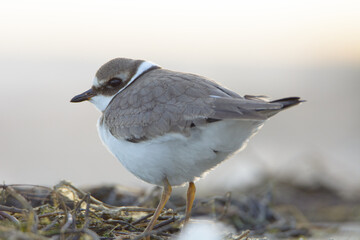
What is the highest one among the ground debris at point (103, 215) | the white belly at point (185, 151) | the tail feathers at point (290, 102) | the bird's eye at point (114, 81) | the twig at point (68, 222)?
the tail feathers at point (290, 102)

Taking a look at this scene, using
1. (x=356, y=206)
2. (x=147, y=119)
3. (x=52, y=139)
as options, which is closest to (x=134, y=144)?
(x=147, y=119)

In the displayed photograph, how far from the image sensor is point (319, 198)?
805 centimetres

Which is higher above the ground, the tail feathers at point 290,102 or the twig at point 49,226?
the tail feathers at point 290,102

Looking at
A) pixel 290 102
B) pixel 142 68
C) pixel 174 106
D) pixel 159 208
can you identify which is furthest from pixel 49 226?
pixel 142 68

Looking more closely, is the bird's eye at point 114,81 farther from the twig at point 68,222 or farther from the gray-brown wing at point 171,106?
the twig at point 68,222

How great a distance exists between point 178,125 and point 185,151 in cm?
21

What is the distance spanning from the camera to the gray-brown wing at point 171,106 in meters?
4.02

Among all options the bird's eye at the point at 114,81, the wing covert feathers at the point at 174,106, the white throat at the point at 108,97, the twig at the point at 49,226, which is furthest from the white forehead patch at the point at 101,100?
the twig at the point at 49,226

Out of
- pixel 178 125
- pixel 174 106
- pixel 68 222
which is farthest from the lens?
pixel 174 106

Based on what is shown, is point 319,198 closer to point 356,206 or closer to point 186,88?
point 356,206

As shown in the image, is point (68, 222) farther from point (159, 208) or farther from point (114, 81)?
point (114, 81)

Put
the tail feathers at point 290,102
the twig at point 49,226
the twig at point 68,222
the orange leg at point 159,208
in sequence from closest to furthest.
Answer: the twig at point 68,222, the twig at point 49,226, the tail feathers at point 290,102, the orange leg at point 159,208

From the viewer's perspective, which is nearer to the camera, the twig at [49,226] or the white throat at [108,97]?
the twig at [49,226]

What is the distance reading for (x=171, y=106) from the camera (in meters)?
4.25
